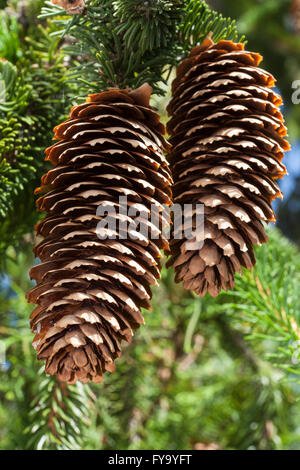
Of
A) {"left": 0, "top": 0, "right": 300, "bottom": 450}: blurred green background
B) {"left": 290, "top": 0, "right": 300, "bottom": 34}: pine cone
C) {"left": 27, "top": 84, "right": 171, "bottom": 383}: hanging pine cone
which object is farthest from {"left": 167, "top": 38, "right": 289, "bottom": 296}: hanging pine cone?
{"left": 290, "top": 0, "right": 300, "bottom": 34}: pine cone

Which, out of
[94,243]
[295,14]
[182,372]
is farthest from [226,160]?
[295,14]

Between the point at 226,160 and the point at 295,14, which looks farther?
the point at 295,14

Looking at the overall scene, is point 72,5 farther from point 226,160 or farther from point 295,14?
point 295,14

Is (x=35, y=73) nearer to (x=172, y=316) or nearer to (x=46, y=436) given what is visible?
(x=46, y=436)

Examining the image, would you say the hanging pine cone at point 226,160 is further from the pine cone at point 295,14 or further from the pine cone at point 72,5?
the pine cone at point 295,14

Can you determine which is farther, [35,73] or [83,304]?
[35,73]
